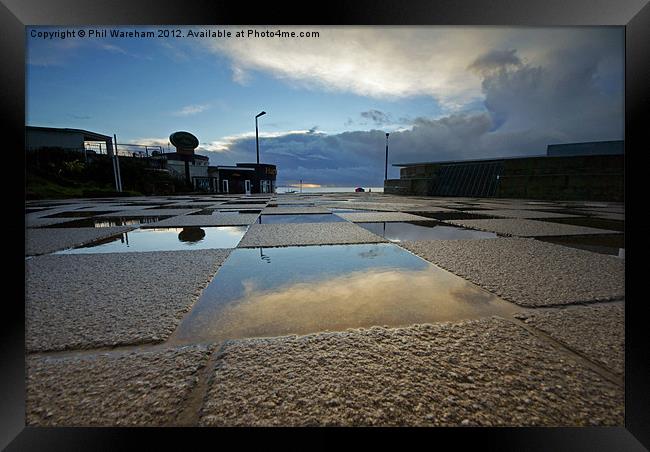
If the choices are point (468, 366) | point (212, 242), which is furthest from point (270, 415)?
point (212, 242)

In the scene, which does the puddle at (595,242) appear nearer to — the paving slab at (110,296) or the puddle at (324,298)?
the puddle at (324,298)

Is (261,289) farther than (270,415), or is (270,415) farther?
(261,289)

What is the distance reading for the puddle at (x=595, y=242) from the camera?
2687mm

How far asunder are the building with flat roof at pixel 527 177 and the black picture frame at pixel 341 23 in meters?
11.3

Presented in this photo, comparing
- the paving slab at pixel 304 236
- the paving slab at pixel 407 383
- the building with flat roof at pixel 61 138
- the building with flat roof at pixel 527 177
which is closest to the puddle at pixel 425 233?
the paving slab at pixel 304 236

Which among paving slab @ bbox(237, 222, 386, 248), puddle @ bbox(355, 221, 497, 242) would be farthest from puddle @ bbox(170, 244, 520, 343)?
puddle @ bbox(355, 221, 497, 242)

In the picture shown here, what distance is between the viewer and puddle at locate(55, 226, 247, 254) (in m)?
2.88

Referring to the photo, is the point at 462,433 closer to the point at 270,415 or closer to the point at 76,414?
the point at 270,415

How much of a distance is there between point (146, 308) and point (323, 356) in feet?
3.43

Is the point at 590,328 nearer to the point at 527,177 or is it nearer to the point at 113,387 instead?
the point at 113,387

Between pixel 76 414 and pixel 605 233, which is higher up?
pixel 605 233

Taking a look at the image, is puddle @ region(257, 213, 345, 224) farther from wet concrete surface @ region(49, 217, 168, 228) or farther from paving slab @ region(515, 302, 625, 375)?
paving slab @ region(515, 302, 625, 375)

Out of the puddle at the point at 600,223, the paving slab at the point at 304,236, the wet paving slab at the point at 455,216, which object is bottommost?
the paving slab at the point at 304,236

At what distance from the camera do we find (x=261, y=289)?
5.59 ft
